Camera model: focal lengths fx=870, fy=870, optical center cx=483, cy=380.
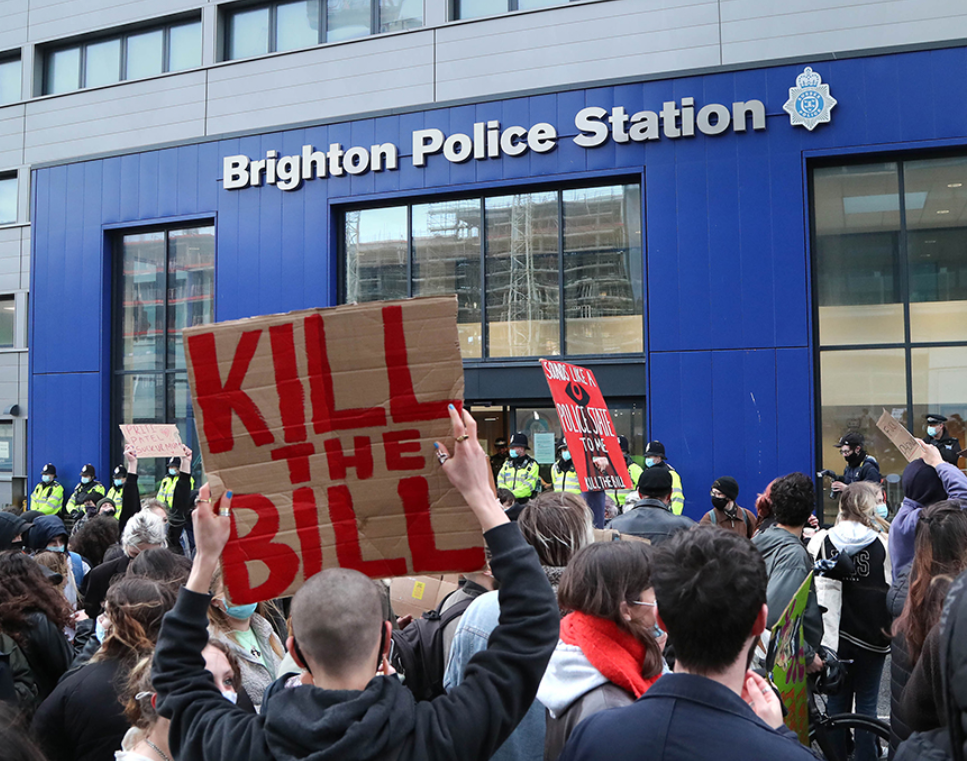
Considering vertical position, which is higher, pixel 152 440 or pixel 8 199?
pixel 8 199

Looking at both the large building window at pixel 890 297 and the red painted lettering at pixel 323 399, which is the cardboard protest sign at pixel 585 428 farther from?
the large building window at pixel 890 297

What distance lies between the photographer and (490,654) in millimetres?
2102

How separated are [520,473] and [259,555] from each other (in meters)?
11.5

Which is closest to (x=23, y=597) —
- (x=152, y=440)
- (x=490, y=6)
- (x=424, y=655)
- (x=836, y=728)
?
(x=424, y=655)

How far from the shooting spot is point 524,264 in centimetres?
1573

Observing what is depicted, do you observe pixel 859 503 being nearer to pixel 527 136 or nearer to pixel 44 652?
pixel 44 652

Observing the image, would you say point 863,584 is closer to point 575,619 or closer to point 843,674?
point 843,674

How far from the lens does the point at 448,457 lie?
256 cm

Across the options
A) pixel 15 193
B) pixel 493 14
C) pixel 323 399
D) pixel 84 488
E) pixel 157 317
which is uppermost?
pixel 493 14

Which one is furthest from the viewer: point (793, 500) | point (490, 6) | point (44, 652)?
point (490, 6)

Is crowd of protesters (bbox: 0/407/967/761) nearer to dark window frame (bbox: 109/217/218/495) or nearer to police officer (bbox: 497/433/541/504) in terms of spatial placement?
police officer (bbox: 497/433/541/504)

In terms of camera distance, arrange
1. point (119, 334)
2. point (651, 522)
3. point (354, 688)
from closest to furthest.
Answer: point (354, 688) → point (651, 522) → point (119, 334)

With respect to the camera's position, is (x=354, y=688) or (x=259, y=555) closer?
(x=354, y=688)

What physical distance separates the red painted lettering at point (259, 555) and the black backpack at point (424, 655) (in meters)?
1.15
